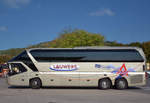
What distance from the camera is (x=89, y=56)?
17797 mm

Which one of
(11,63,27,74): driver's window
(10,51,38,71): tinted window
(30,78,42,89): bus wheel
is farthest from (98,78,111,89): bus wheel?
(11,63,27,74): driver's window

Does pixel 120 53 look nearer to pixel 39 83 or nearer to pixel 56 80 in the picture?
pixel 56 80

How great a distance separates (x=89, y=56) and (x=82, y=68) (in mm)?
1049

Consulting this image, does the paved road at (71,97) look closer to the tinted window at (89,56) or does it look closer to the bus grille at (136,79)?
the bus grille at (136,79)

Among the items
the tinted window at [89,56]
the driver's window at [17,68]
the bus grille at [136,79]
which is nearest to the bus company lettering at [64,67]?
the tinted window at [89,56]

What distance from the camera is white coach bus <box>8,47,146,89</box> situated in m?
17.8

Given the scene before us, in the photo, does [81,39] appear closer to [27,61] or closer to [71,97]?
[27,61]

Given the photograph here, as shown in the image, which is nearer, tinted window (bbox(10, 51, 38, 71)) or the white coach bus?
the white coach bus

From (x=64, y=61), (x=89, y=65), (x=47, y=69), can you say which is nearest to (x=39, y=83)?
(x=47, y=69)

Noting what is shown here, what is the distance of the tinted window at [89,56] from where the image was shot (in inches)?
701

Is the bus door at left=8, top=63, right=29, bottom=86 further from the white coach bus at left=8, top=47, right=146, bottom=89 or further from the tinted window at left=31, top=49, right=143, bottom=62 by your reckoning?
the tinted window at left=31, top=49, right=143, bottom=62

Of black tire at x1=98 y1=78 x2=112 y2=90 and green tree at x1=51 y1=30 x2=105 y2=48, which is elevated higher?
green tree at x1=51 y1=30 x2=105 y2=48

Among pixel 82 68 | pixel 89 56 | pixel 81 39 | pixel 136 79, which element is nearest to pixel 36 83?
pixel 82 68

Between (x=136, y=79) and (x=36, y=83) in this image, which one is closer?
(x=136, y=79)
